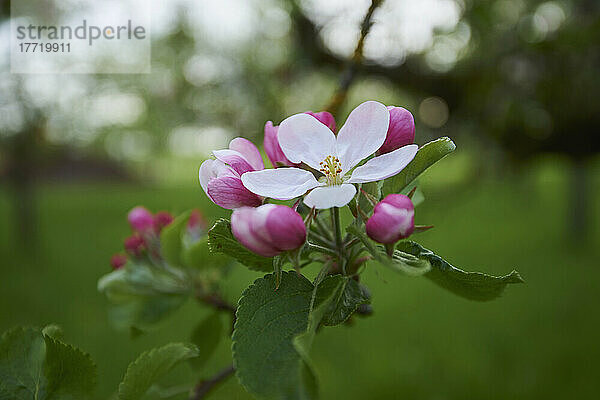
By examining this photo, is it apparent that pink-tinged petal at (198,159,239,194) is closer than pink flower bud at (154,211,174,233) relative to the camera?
Yes

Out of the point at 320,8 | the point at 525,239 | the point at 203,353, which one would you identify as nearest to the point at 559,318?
the point at 525,239

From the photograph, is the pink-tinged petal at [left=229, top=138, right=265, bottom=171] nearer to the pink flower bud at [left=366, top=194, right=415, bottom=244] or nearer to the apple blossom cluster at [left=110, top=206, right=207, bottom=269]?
the pink flower bud at [left=366, top=194, right=415, bottom=244]

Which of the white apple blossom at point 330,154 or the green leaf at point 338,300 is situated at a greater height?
the white apple blossom at point 330,154

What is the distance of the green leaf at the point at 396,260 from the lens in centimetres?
36

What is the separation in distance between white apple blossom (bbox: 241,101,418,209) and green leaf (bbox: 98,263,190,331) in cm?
36

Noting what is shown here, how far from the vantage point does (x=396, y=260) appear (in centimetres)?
40

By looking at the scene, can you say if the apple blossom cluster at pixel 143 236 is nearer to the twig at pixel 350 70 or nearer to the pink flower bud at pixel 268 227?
the twig at pixel 350 70

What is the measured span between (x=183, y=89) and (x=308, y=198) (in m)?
3.74

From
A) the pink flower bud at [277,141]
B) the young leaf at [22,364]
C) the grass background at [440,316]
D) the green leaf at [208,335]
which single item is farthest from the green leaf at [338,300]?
the grass background at [440,316]

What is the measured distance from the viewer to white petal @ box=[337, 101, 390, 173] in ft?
1.46

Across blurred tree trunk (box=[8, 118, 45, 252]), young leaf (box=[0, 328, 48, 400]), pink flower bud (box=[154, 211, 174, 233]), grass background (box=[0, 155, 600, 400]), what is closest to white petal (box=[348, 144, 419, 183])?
young leaf (box=[0, 328, 48, 400])

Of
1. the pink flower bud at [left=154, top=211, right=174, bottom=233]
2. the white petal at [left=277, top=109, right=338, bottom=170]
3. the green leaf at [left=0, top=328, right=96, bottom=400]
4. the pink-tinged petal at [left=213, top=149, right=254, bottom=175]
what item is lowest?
the green leaf at [left=0, top=328, right=96, bottom=400]

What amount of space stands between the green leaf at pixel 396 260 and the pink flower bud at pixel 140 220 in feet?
1.27

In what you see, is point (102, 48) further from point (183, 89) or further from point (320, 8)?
point (320, 8)
